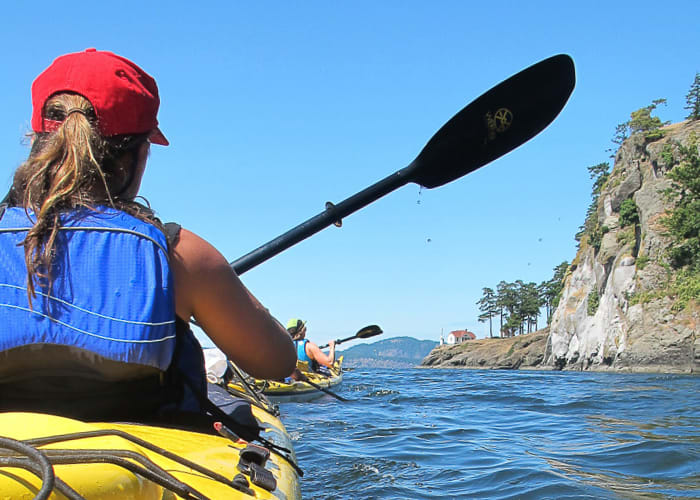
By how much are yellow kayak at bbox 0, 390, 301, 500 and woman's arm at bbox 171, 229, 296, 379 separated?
10.2 inches

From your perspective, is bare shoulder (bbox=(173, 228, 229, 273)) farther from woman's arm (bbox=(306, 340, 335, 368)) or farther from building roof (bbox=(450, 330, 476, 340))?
building roof (bbox=(450, 330, 476, 340))

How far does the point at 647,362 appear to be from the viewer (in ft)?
101

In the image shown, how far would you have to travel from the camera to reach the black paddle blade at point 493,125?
302cm

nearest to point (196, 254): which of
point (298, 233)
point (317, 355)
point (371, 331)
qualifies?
point (298, 233)

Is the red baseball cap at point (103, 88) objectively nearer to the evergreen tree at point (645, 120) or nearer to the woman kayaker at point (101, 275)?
the woman kayaker at point (101, 275)

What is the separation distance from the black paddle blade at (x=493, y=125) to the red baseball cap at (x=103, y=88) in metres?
1.67

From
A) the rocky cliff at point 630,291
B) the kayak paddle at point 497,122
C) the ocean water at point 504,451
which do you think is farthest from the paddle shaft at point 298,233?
the rocky cliff at point 630,291

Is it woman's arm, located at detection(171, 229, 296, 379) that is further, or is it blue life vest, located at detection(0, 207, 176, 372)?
woman's arm, located at detection(171, 229, 296, 379)

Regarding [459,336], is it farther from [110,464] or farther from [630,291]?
[110,464]

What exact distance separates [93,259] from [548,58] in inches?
103

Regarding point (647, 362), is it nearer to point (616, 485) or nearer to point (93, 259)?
point (616, 485)

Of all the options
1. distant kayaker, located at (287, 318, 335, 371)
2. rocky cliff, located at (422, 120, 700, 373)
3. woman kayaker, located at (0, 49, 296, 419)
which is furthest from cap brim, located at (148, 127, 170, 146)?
rocky cliff, located at (422, 120, 700, 373)

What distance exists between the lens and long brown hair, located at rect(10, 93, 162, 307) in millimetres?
1274

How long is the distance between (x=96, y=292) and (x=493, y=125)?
2288 mm
